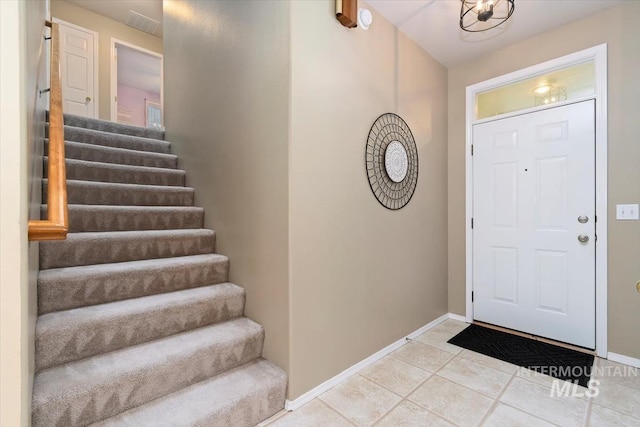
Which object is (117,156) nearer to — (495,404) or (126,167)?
(126,167)

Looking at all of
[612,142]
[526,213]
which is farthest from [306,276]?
[612,142]

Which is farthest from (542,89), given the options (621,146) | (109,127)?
(109,127)

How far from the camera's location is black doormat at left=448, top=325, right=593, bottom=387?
2.12 metres

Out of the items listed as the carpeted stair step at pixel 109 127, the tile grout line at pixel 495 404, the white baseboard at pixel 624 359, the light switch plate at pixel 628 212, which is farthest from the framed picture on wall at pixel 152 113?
the white baseboard at pixel 624 359

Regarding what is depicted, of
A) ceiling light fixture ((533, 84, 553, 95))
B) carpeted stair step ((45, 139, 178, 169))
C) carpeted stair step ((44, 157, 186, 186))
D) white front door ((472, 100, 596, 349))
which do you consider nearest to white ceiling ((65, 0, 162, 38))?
carpeted stair step ((45, 139, 178, 169))

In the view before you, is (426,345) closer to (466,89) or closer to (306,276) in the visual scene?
(306,276)

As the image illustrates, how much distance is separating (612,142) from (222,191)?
3.06 m

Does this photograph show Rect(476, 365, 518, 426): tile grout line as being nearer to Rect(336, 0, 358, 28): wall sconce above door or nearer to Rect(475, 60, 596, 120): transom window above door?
Rect(475, 60, 596, 120): transom window above door

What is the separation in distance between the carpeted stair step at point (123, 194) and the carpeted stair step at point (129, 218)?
19 centimetres

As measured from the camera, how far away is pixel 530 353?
2.40m

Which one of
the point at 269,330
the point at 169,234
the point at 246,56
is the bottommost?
the point at 269,330

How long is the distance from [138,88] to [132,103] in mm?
411

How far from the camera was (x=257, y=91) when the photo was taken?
197 centimetres

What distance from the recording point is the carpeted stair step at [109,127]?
10.2 ft
